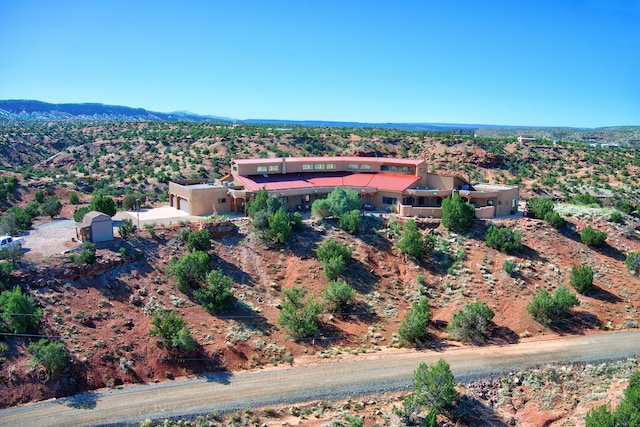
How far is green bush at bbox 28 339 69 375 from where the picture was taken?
25.2m

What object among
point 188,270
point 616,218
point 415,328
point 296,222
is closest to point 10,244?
point 188,270

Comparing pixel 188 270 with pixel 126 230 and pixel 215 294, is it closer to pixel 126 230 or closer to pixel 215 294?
pixel 215 294

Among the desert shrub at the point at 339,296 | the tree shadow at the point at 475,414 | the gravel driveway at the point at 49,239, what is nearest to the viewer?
the tree shadow at the point at 475,414

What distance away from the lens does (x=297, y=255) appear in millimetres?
38875

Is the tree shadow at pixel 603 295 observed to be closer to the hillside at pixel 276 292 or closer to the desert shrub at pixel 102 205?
the hillside at pixel 276 292

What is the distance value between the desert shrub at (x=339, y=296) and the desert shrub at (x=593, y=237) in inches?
862

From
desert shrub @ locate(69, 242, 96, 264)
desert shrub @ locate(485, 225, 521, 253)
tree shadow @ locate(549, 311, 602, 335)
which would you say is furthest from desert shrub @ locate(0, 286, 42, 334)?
desert shrub @ locate(485, 225, 521, 253)

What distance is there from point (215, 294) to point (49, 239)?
1437 centimetres

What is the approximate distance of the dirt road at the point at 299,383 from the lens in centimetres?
2361

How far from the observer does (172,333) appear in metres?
28.6

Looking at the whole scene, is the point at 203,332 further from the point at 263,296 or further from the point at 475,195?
the point at 475,195

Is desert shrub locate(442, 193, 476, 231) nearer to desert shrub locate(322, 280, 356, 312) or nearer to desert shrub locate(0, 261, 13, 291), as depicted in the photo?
desert shrub locate(322, 280, 356, 312)

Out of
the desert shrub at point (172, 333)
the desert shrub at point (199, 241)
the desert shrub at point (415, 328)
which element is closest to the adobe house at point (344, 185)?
the desert shrub at point (199, 241)

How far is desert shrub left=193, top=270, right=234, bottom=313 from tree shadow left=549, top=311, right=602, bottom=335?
22209mm
